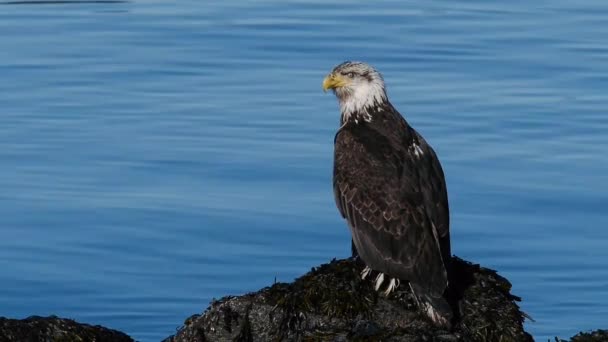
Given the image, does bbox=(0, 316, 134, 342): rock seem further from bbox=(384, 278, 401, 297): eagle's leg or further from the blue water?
the blue water

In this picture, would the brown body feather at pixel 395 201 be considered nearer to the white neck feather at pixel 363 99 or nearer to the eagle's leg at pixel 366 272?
the eagle's leg at pixel 366 272

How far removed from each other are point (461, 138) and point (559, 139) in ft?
3.52

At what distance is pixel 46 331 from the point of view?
11.4 metres

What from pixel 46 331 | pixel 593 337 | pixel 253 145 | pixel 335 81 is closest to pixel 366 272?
pixel 593 337

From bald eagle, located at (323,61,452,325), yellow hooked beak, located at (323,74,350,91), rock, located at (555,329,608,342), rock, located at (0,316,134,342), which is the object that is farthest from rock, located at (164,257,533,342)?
yellow hooked beak, located at (323,74,350,91)

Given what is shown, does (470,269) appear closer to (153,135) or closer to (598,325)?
(598,325)

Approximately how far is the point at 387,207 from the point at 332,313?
104cm

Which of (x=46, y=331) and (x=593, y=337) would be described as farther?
(x=46, y=331)

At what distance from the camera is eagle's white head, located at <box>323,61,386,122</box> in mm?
12750

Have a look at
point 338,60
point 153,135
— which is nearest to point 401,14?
point 338,60

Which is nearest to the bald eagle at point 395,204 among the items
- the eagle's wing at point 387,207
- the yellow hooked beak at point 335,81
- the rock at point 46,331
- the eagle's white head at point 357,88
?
the eagle's wing at point 387,207

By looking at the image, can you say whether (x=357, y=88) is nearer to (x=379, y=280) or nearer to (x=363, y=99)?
(x=363, y=99)

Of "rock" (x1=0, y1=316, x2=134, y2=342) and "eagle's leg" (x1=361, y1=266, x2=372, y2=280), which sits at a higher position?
"eagle's leg" (x1=361, y1=266, x2=372, y2=280)

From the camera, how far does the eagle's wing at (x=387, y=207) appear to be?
11477 millimetres
